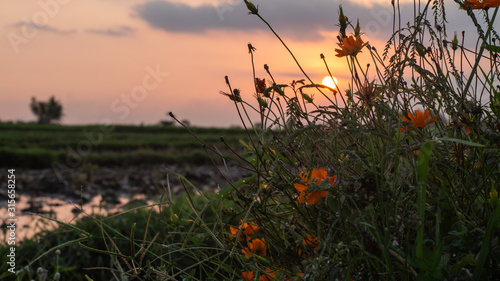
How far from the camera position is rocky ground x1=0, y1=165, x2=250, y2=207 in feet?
21.1

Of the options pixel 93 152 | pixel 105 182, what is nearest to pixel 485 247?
pixel 105 182

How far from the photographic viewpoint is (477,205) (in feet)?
3.65

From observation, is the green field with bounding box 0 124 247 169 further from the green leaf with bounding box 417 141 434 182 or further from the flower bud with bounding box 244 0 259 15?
the green leaf with bounding box 417 141 434 182

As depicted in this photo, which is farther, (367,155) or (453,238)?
Result: (367,155)

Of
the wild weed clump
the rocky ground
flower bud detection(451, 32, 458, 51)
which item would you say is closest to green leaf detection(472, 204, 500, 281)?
→ the wild weed clump

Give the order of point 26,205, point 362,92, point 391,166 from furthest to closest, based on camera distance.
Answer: point 26,205
point 362,92
point 391,166

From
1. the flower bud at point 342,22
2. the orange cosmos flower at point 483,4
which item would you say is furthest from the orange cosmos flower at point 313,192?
the orange cosmos flower at point 483,4

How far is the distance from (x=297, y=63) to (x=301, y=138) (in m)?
0.22

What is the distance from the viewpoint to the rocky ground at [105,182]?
644 centimetres

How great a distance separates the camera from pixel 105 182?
734 centimetres

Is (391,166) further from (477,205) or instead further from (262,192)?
(262,192)

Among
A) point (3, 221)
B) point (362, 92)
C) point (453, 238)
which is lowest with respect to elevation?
point (3, 221)

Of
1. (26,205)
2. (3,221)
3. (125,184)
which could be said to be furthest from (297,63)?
(125,184)

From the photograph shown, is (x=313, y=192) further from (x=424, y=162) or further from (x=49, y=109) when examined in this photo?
(x=49, y=109)
